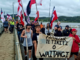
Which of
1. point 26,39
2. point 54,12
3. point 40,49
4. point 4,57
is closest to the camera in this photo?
point 40,49

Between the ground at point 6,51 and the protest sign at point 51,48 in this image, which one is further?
the ground at point 6,51

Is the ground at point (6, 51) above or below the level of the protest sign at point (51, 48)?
below

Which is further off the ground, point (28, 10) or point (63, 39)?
point (28, 10)

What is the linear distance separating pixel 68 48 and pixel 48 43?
74cm

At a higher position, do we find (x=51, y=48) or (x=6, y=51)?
(x=51, y=48)

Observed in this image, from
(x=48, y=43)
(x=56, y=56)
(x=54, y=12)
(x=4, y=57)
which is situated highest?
(x=54, y=12)

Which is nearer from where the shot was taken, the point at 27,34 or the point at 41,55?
the point at 41,55

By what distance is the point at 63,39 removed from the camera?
4523mm

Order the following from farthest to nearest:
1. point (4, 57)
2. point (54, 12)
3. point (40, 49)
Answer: point (54, 12)
point (4, 57)
point (40, 49)

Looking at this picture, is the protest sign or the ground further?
the ground

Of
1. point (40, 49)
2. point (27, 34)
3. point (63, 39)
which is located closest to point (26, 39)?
point (27, 34)

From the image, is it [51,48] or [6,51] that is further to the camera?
[6,51]

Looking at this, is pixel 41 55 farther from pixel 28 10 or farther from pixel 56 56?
pixel 28 10

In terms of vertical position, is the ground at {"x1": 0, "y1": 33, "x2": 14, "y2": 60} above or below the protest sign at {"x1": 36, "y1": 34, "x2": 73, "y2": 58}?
below
